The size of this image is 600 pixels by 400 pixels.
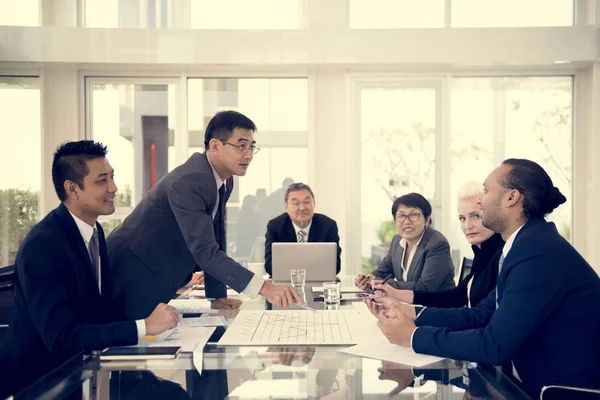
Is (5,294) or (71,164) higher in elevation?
(71,164)

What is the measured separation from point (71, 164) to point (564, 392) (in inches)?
71.1

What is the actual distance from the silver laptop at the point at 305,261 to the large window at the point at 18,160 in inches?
167

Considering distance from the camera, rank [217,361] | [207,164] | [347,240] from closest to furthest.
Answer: [217,361] → [207,164] → [347,240]

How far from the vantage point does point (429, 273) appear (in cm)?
376

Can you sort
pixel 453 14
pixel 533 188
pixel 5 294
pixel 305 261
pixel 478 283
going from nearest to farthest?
1. pixel 533 188
2. pixel 5 294
3. pixel 478 283
4. pixel 305 261
5. pixel 453 14

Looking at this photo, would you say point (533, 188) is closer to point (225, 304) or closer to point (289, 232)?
point (225, 304)

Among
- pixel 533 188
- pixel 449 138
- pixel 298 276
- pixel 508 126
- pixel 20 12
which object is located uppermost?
pixel 20 12

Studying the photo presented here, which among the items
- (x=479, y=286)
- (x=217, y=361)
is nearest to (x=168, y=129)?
(x=479, y=286)

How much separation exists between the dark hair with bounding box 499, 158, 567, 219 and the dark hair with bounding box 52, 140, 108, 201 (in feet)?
4.93

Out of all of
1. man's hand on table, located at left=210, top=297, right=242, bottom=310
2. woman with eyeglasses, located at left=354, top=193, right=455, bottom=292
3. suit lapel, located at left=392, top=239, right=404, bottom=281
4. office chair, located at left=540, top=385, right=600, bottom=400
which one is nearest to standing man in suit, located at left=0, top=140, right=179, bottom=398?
man's hand on table, located at left=210, top=297, right=242, bottom=310

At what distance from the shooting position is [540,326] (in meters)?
1.82

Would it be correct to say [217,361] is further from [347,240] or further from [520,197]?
[347,240]

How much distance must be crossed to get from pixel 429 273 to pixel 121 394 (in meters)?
2.61

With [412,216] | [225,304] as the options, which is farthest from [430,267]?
[225,304]
